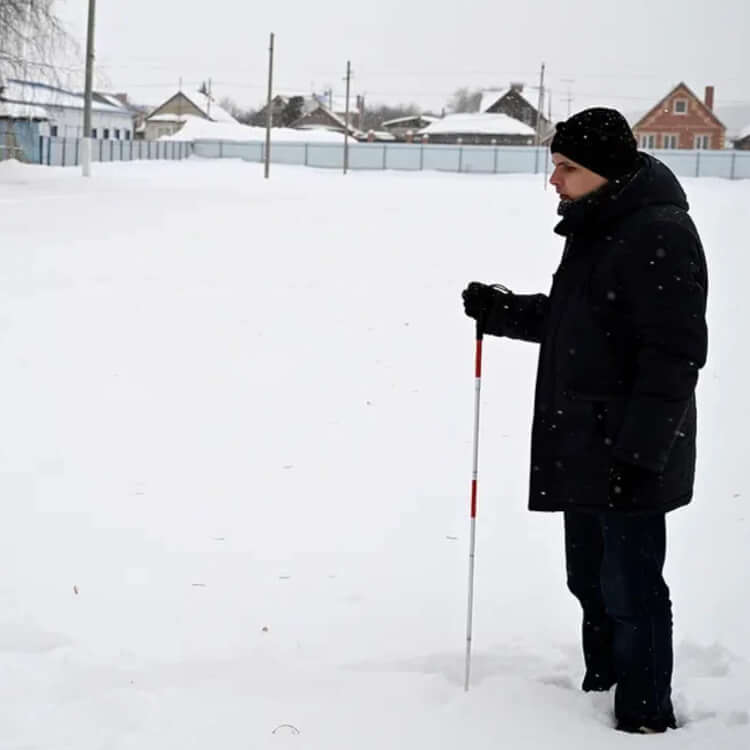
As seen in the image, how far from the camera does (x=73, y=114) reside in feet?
216

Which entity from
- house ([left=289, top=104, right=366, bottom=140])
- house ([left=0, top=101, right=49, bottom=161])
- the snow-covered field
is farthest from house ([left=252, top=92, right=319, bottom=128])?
the snow-covered field

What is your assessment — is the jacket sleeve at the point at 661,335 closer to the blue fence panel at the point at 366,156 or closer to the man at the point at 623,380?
the man at the point at 623,380

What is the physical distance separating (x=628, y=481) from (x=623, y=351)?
37 centimetres

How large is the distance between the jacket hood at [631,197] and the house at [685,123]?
7865cm

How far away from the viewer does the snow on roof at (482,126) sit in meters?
90.8

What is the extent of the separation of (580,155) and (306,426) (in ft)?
15.0

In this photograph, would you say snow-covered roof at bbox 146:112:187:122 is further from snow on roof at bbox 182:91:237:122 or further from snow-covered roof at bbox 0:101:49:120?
snow-covered roof at bbox 0:101:49:120

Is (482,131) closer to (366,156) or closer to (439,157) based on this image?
(366,156)

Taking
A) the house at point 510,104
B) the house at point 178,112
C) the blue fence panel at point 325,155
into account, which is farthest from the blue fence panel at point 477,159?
the house at point 178,112

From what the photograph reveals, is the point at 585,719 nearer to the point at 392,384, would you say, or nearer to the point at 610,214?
the point at 610,214

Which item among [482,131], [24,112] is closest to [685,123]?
[482,131]

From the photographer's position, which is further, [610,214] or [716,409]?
[716,409]

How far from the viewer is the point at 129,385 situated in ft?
28.4

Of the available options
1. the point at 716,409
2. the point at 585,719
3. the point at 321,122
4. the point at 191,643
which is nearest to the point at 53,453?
the point at 191,643
